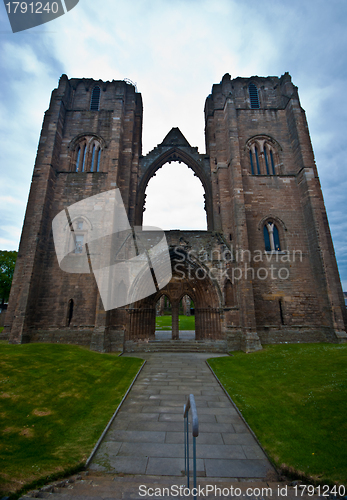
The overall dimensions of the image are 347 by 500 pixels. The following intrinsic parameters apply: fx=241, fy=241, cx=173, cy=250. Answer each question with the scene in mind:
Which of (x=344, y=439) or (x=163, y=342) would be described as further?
(x=163, y=342)

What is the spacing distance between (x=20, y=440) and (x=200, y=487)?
12.0 ft

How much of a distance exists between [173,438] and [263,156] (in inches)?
799

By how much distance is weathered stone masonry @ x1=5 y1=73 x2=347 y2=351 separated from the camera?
15.6 meters

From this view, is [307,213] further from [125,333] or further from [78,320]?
[78,320]

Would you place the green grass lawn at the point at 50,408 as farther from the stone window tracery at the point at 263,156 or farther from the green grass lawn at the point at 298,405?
the stone window tracery at the point at 263,156

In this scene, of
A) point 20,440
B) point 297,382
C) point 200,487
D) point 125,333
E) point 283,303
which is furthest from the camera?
point 283,303

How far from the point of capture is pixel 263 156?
1997cm

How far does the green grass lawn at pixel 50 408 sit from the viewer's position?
4.30m

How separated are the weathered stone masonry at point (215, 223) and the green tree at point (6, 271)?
2330 cm

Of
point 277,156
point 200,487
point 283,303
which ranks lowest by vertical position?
point 200,487

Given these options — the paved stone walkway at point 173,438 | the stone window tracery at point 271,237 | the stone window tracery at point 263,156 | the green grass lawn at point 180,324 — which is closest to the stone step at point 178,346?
the paved stone walkway at point 173,438

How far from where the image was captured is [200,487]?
3799 mm

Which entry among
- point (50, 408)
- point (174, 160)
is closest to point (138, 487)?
point (50, 408)

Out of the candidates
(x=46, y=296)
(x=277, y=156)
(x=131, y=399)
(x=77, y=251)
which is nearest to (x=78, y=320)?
(x=46, y=296)
